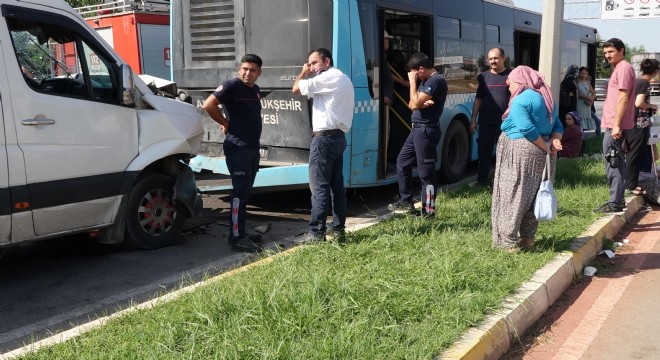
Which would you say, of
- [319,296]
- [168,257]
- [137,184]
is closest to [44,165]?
[137,184]

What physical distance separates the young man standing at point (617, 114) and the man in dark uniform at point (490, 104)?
128cm

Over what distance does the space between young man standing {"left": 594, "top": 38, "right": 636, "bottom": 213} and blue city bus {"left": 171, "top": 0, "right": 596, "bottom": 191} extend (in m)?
2.50

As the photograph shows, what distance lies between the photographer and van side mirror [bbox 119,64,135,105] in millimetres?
5629

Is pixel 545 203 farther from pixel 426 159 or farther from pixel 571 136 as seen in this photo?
pixel 571 136

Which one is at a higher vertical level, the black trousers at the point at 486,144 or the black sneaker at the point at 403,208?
the black trousers at the point at 486,144

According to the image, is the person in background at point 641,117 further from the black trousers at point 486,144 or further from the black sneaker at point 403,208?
the black sneaker at point 403,208

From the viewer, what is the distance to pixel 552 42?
7188 mm

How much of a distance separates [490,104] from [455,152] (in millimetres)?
1855

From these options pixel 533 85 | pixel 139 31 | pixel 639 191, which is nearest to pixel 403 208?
pixel 533 85

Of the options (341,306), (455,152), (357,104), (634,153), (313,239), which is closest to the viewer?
(341,306)

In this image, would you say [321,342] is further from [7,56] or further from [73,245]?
[73,245]

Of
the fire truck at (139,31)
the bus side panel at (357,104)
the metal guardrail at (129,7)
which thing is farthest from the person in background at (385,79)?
the metal guardrail at (129,7)

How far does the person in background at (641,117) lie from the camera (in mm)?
7477

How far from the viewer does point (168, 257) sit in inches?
237
